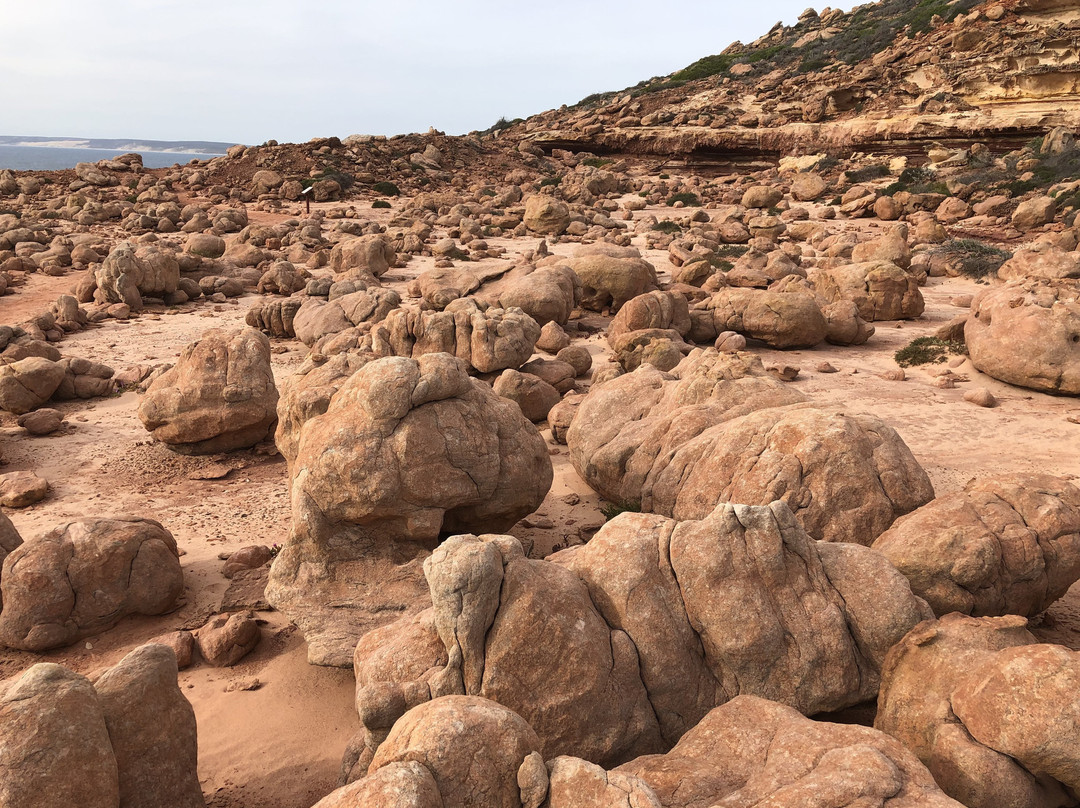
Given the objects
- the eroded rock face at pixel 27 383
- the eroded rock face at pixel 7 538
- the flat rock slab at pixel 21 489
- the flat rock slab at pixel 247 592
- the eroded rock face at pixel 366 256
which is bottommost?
the flat rock slab at pixel 247 592

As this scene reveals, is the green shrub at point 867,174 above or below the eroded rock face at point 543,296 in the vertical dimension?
above

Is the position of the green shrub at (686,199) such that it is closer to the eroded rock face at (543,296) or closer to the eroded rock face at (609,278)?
the eroded rock face at (609,278)

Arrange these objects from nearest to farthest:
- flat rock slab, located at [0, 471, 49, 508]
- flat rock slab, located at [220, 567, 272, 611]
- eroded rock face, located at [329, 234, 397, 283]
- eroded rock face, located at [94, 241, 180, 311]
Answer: flat rock slab, located at [220, 567, 272, 611], flat rock slab, located at [0, 471, 49, 508], eroded rock face, located at [94, 241, 180, 311], eroded rock face, located at [329, 234, 397, 283]

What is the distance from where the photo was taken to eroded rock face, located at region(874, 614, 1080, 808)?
189 inches

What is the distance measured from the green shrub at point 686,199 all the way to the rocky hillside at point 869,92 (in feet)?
38.8

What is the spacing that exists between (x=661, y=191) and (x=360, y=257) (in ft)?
73.9

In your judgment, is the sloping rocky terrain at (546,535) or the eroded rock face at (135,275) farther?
the eroded rock face at (135,275)

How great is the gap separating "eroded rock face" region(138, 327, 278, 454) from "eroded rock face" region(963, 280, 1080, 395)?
42.1 feet

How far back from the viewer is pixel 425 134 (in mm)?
53406

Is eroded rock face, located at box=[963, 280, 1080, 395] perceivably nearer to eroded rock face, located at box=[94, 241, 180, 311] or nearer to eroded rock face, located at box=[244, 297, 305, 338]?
eroded rock face, located at box=[244, 297, 305, 338]

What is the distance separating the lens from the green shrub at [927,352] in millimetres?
15906

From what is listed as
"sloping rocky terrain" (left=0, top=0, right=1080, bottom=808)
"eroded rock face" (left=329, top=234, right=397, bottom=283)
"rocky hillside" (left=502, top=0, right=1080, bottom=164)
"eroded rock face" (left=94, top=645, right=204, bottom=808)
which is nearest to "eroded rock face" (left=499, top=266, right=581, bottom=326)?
"sloping rocky terrain" (left=0, top=0, right=1080, bottom=808)

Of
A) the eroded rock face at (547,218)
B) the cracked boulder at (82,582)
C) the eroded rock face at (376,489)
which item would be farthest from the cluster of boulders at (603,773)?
the eroded rock face at (547,218)

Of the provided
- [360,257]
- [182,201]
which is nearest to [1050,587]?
[360,257]
